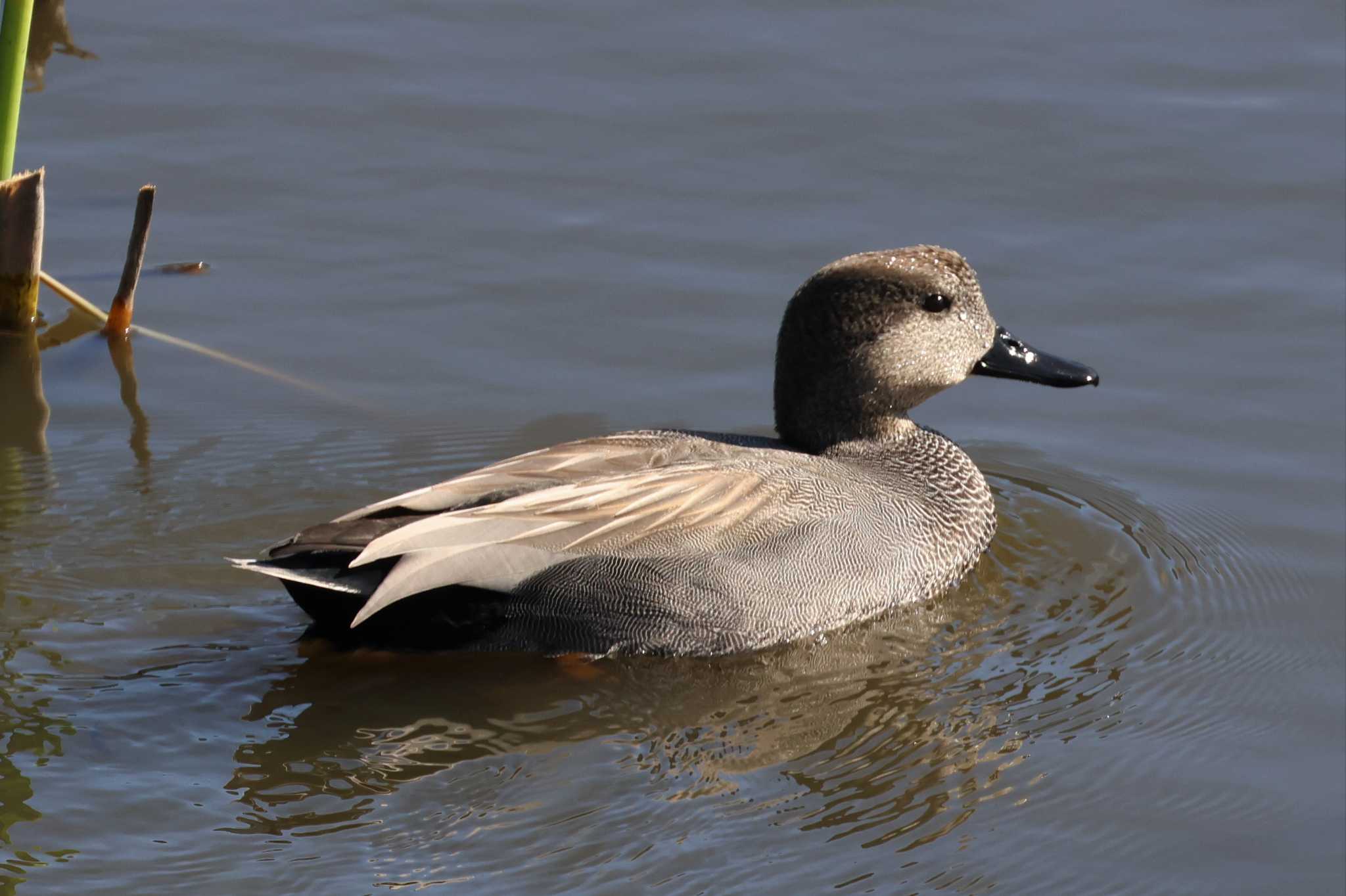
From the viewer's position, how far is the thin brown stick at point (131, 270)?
8008 mm

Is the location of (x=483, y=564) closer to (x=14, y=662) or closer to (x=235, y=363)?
(x=14, y=662)

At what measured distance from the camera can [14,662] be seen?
617 cm

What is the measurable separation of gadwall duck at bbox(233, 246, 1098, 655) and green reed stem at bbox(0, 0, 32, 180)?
Result: 7.18 feet

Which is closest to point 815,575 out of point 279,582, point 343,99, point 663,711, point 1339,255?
point 663,711

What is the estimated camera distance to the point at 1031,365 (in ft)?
24.6

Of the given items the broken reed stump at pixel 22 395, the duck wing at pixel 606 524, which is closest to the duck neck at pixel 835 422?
the duck wing at pixel 606 524

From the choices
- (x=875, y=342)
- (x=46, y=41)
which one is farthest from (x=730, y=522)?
(x=46, y=41)

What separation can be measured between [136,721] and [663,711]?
1576mm

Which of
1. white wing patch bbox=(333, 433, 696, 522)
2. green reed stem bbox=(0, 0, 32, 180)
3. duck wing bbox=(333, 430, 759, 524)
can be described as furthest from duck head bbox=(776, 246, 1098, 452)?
green reed stem bbox=(0, 0, 32, 180)

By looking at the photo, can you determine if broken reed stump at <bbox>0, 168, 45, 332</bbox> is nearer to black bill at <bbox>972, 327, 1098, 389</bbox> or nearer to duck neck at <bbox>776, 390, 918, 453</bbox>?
duck neck at <bbox>776, 390, 918, 453</bbox>

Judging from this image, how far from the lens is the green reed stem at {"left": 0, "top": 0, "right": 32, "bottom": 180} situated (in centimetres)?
739

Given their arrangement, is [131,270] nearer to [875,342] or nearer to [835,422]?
[835,422]

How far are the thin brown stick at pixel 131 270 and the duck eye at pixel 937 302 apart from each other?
3.09 m

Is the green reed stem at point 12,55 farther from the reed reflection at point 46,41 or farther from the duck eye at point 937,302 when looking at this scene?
the duck eye at point 937,302
